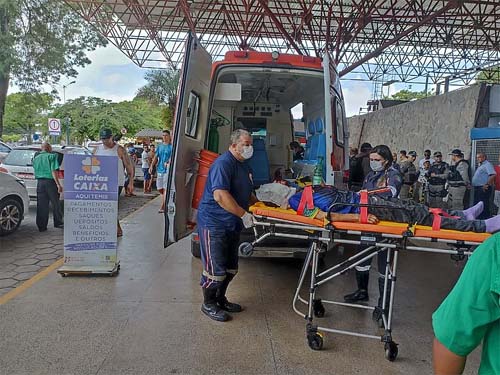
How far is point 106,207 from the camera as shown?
4.90 metres

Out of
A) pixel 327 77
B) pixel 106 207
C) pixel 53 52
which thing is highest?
pixel 53 52

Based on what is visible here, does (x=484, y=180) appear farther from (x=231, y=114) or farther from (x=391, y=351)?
(x=391, y=351)

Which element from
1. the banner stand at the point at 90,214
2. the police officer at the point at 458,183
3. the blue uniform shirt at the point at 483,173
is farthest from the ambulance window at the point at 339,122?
the police officer at the point at 458,183

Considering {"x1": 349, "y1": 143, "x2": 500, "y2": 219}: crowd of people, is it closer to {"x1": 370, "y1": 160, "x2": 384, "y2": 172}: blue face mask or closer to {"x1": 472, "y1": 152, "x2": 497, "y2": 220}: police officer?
{"x1": 472, "y1": 152, "x2": 497, "y2": 220}: police officer

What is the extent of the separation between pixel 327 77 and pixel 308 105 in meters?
2.64

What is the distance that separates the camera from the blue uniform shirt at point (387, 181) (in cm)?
384

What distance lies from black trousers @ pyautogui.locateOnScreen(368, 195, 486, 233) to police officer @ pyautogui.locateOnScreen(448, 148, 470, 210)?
23.9ft

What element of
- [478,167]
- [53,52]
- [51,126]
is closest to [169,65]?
[53,52]

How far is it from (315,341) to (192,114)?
271cm

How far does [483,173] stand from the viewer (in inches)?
365

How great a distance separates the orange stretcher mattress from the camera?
114 inches

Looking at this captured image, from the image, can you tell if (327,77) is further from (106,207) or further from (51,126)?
(51,126)

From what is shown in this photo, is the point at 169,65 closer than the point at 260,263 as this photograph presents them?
No

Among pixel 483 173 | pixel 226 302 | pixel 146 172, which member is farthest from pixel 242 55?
pixel 146 172
